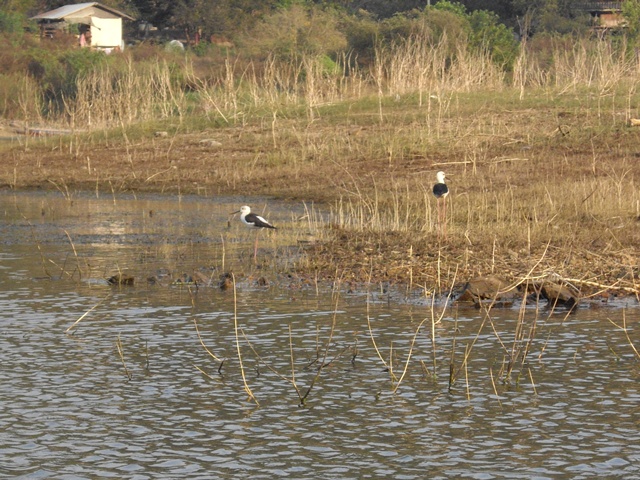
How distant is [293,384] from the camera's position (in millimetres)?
8141

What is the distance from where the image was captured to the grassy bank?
1330cm

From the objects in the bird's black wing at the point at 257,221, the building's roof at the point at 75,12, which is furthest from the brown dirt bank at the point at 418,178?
the building's roof at the point at 75,12

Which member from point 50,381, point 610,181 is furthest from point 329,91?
point 50,381

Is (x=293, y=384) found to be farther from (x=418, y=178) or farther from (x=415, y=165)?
(x=415, y=165)

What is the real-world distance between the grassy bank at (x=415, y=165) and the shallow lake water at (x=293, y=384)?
1.45 m

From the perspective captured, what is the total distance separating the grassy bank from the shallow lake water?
4.75ft

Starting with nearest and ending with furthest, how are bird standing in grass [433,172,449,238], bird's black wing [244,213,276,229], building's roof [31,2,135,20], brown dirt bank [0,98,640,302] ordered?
brown dirt bank [0,98,640,302]
bird standing in grass [433,172,449,238]
bird's black wing [244,213,276,229]
building's roof [31,2,135,20]

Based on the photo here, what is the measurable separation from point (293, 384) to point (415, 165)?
14.3m

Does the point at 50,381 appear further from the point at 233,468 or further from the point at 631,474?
the point at 631,474

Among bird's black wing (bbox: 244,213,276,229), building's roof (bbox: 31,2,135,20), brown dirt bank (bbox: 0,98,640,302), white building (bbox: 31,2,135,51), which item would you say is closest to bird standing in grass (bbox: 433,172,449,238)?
brown dirt bank (bbox: 0,98,640,302)

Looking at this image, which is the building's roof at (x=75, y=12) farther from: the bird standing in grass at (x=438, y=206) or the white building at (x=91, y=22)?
the bird standing in grass at (x=438, y=206)

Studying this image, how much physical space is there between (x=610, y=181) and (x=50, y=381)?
11.7 meters

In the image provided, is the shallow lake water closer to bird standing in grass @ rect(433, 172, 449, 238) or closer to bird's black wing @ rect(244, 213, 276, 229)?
bird's black wing @ rect(244, 213, 276, 229)

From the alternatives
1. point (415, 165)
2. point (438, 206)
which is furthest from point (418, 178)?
point (438, 206)
